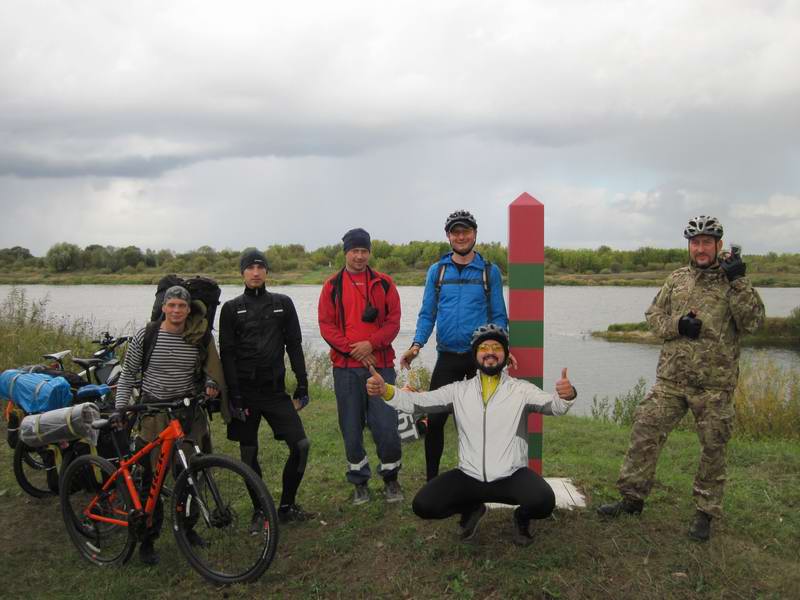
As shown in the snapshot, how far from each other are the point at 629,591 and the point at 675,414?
4.60ft

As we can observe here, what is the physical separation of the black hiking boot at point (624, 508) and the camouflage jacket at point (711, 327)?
1001 mm

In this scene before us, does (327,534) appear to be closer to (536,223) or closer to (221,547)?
(221,547)

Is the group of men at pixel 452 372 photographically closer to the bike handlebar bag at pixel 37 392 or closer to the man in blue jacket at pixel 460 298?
the man in blue jacket at pixel 460 298

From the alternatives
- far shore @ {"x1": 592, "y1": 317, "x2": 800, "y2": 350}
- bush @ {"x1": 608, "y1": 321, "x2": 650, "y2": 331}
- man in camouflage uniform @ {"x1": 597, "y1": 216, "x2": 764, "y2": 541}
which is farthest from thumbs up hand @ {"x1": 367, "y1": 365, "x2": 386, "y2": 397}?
bush @ {"x1": 608, "y1": 321, "x2": 650, "y2": 331}

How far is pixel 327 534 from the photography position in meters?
4.88

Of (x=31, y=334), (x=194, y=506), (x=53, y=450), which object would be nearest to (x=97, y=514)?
(x=194, y=506)

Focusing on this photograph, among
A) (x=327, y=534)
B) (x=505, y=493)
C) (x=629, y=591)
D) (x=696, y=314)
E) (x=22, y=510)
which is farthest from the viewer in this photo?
(x=22, y=510)

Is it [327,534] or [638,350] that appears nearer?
[327,534]

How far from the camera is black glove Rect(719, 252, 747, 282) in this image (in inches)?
171

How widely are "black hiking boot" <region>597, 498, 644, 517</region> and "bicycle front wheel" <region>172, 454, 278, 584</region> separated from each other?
256 cm

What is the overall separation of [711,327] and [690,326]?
0.49 feet

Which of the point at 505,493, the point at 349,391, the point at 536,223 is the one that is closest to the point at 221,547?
the point at 349,391

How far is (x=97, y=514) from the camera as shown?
4.85 m

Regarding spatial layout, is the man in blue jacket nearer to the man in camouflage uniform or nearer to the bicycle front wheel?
the man in camouflage uniform
